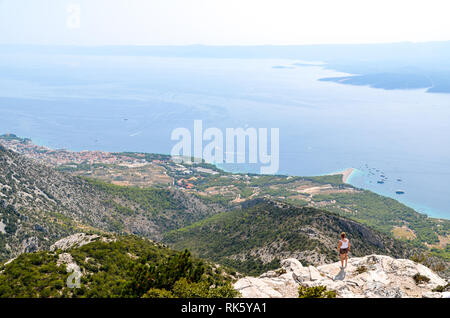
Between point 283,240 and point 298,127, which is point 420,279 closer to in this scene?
point 283,240

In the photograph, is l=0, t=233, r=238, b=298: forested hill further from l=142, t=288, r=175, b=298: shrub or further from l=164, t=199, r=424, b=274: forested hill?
l=164, t=199, r=424, b=274: forested hill

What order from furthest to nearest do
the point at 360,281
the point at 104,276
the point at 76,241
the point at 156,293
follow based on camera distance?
the point at 76,241, the point at 104,276, the point at 360,281, the point at 156,293
